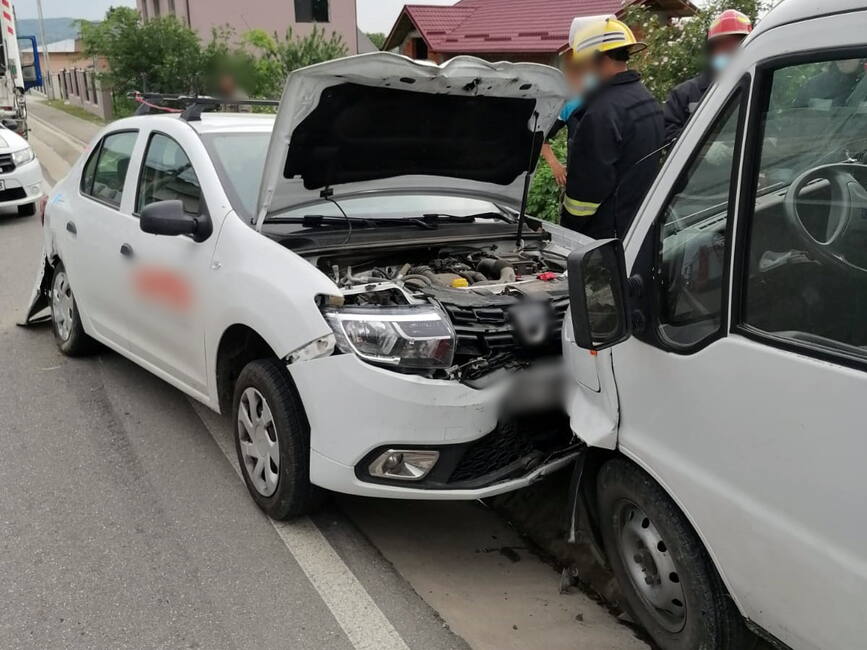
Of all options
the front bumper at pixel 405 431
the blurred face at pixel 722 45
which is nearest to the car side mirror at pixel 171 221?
the front bumper at pixel 405 431

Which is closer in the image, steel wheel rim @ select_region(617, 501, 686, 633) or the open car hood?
steel wheel rim @ select_region(617, 501, 686, 633)

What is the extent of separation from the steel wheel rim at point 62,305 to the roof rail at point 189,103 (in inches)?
50.6

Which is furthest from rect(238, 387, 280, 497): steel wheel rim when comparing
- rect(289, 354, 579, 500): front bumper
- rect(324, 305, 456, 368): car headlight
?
rect(324, 305, 456, 368): car headlight

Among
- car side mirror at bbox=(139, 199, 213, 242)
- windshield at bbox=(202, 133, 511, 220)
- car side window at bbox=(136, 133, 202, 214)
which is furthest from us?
car side window at bbox=(136, 133, 202, 214)

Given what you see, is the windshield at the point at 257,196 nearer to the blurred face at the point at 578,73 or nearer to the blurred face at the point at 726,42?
the blurred face at the point at 578,73

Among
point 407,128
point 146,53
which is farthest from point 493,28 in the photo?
point 407,128

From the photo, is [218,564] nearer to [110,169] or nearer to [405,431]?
[405,431]

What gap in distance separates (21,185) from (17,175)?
0.14 metres

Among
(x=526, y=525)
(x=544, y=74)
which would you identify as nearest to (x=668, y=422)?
(x=526, y=525)

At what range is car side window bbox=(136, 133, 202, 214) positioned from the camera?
3.92 m

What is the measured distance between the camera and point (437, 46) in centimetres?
2430

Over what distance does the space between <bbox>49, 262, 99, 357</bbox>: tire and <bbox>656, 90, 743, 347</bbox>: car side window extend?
13.5ft

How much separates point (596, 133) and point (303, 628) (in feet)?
8.98

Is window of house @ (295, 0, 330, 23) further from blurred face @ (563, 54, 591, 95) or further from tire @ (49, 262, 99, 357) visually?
blurred face @ (563, 54, 591, 95)
